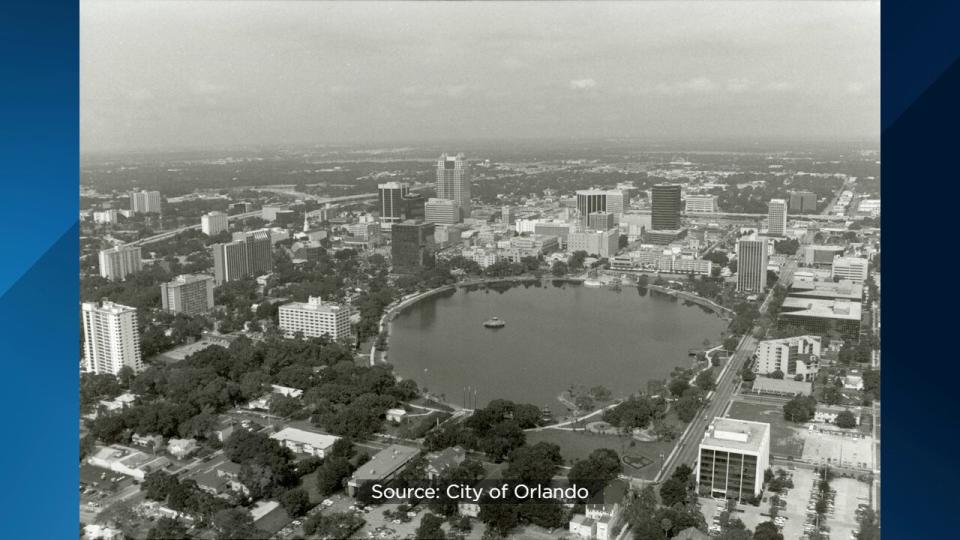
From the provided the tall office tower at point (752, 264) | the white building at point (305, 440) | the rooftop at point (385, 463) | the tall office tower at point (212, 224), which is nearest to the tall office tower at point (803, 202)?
the tall office tower at point (752, 264)

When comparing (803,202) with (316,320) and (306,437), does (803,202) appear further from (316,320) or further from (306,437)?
(306,437)

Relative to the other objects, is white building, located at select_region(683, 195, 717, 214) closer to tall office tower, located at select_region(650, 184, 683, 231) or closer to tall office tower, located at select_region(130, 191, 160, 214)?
tall office tower, located at select_region(650, 184, 683, 231)

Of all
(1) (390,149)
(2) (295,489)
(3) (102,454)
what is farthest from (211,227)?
(2) (295,489)

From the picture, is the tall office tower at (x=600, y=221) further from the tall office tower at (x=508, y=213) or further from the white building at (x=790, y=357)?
the white building at (x=790, y=357)

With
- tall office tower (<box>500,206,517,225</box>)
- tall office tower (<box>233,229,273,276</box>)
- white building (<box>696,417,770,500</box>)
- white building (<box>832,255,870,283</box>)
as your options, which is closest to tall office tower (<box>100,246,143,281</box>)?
tall office tower (<box>233,229,273,276</box>)

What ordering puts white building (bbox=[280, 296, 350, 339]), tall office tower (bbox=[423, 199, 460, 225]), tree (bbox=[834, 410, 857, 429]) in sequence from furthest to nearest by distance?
1. tall office tower (bbox=[423, 199, 460, 225])
2. white building (bbox=[280, 296, 350, 339])
3. tree (bbox=[834, 410, 857, 429])

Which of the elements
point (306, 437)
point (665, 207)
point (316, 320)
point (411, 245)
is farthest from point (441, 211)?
point (306, 437)
